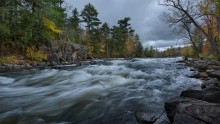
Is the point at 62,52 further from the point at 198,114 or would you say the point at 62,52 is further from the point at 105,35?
the point at 105,35

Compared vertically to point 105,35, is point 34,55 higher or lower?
lower

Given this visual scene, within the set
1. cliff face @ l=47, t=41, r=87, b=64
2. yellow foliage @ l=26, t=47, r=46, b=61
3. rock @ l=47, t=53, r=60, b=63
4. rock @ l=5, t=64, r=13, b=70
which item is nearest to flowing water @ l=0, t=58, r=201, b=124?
rock @ l=5, t=64, r=13, b=70

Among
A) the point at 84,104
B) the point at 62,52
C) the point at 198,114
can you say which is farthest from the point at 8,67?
the point at 198,114

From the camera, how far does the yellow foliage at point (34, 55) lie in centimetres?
2284

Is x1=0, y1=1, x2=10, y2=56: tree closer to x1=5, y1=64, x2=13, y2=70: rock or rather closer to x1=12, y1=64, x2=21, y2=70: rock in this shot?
x1=5, y1=64, x2=13, y2=70: rock

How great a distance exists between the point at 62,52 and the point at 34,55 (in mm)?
5925

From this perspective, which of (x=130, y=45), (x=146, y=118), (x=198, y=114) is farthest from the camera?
(x=130, y=45)

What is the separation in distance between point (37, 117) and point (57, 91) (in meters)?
3.45

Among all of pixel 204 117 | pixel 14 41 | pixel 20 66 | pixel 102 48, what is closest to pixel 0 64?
pixel 20 66

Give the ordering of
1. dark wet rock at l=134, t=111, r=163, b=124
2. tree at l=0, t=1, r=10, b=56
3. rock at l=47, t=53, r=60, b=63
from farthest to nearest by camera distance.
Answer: rock at l=47, t=53, r=60, b=63, tree at l=0, t=1, r=10, b=56, dark wet rock at l=134, t=111, r=163, b=124

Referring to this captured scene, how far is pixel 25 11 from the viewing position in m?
23.0

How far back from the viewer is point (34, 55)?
2308 centimetres

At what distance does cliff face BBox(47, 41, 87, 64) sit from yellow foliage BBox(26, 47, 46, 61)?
3.02ft

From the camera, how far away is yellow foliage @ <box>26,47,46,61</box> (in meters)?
22.8
